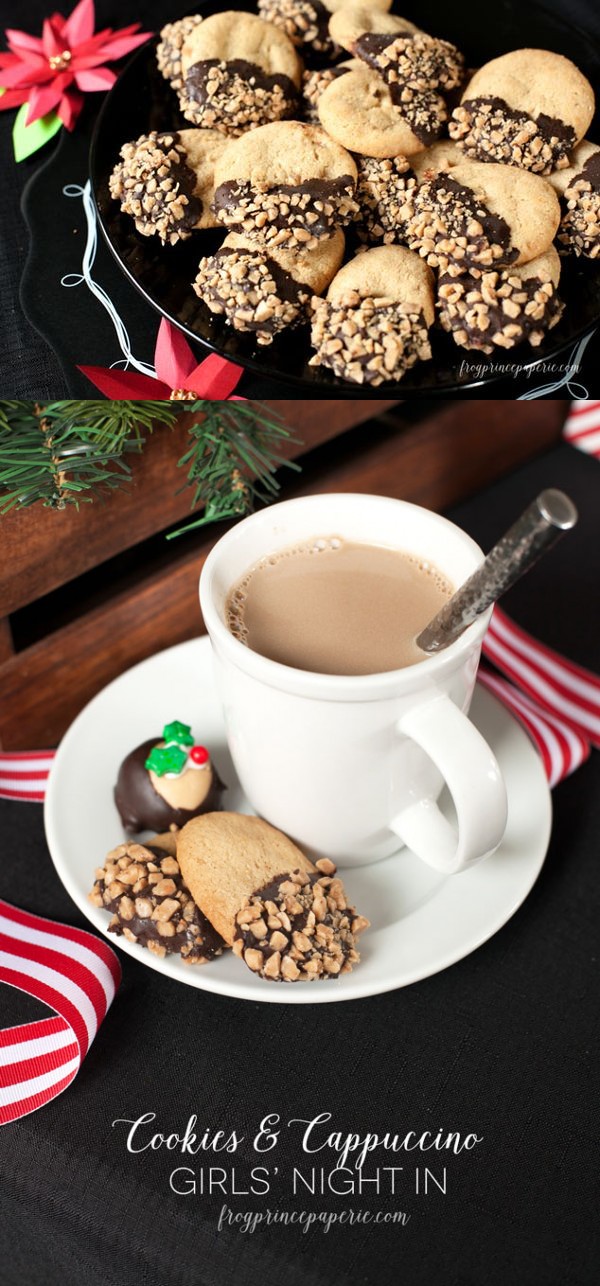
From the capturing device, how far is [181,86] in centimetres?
45

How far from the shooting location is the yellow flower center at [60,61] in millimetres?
485

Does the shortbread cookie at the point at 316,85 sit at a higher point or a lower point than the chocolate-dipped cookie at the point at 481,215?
higher

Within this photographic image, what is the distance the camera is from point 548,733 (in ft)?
1.68

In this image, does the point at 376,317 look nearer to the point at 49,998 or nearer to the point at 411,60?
the point at 411,60

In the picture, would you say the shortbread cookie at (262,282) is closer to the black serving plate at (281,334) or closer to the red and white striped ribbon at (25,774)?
the black serving plate at (281,334)

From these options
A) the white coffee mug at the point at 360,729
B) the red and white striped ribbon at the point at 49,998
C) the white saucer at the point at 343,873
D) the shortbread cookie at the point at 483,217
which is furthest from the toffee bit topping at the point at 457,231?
the red and white striped ribbon at the point at 49,998

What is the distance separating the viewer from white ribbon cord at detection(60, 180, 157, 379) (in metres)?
0.43

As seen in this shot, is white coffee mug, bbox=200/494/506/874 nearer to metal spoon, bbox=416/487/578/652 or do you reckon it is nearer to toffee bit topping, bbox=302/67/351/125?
metal spoon, bbox=416/487/578/652

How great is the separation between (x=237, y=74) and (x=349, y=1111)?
446mm

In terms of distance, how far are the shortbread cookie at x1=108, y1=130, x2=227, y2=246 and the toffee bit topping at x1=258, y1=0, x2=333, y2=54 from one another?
0.07 m

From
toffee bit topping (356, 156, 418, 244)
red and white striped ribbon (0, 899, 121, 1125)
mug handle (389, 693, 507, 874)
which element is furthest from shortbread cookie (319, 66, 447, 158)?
red and white striped ribbon (0, 899, 121, 1125)

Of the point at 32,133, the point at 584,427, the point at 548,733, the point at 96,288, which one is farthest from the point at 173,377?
the point at 584,427

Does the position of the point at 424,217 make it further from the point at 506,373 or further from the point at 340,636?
the point at 340,636

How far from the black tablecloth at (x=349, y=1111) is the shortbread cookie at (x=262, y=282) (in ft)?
0.79
